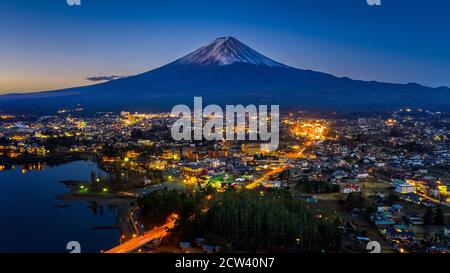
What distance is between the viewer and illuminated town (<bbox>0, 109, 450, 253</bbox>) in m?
4.61

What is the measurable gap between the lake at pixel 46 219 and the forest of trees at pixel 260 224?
2.82 ft

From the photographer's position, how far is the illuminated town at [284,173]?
4.61 metres

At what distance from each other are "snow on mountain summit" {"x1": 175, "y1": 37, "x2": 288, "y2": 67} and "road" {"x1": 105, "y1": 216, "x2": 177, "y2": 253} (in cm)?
2258

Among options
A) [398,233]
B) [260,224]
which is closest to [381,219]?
[398,233]

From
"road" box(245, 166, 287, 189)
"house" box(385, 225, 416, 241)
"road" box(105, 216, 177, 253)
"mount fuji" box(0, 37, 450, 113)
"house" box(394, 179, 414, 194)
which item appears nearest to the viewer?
"road" box(105, 216, 177, 253)

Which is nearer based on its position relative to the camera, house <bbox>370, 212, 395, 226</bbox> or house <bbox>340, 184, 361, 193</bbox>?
house <bbox>370, 212, 395, 226</bbox>

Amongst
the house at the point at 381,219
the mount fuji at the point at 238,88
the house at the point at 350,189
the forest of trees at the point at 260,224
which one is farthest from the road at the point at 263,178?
the mount fuji at the point at 238,88

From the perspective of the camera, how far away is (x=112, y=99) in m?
30.7

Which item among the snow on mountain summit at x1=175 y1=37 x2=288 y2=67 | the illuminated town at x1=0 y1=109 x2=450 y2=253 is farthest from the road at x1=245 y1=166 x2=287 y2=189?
the snow on mountain summit at x1=175 y1=37 x2=288 y2=67

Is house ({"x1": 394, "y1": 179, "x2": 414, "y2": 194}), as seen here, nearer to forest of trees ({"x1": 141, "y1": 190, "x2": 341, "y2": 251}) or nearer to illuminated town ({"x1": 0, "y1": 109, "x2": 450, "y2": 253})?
illuminated town ({"x1": 0, "y1": 109, "x2": 450, "y2": 253})

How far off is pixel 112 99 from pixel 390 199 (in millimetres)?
27065

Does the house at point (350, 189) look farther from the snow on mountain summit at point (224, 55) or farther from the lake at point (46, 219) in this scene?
the snow on mountain summit at point (224, 55)
